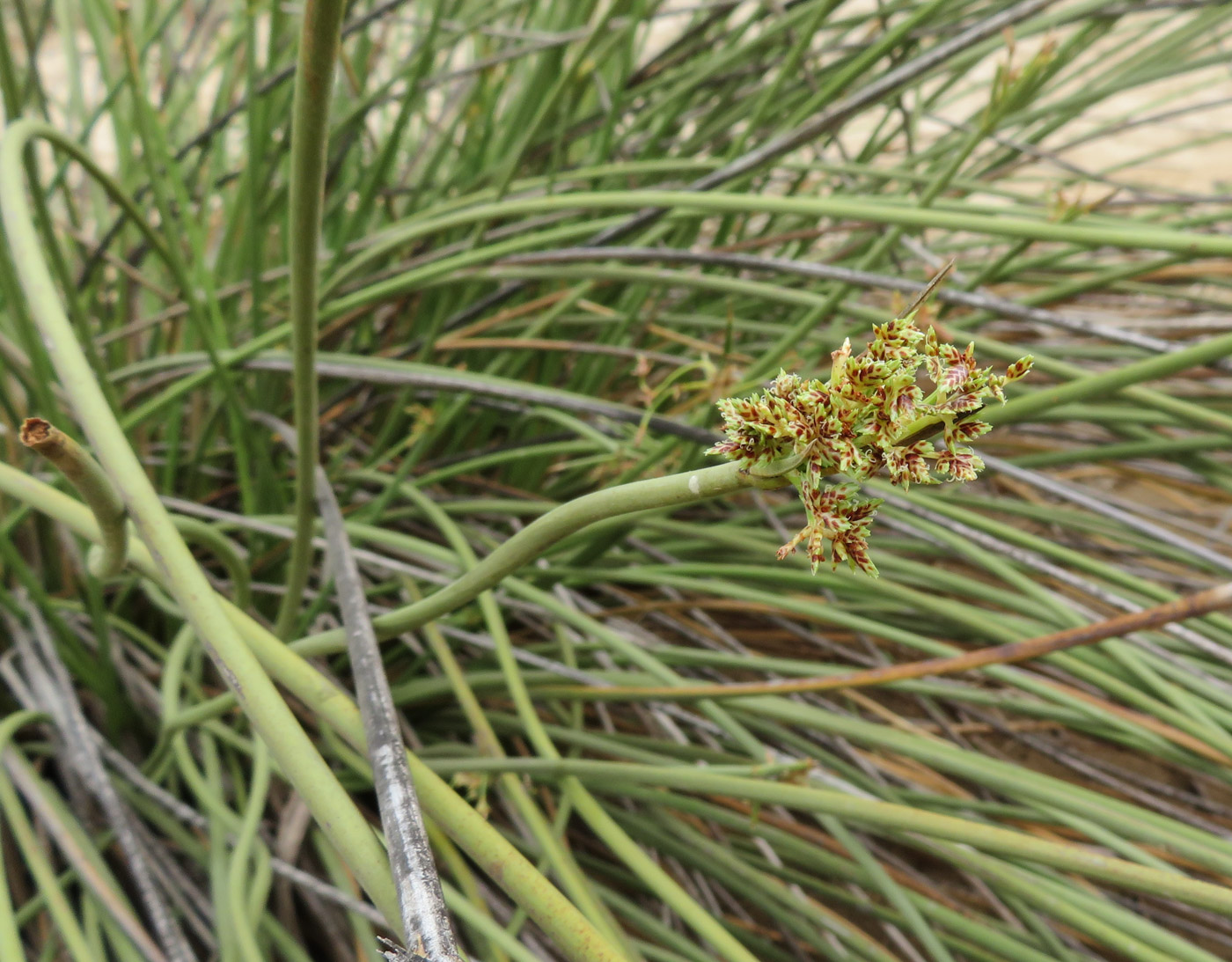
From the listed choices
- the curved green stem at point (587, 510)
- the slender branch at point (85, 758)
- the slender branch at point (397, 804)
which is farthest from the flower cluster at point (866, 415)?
the slender branch at point (85, 758)

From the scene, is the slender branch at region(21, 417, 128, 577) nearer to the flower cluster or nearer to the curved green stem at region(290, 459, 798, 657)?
the curved green stem at region(290, 459, 798, 657)

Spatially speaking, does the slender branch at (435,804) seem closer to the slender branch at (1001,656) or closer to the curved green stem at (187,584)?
the curved green stem at (187,584)

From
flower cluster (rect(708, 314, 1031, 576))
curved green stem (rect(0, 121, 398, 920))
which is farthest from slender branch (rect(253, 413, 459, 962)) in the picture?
flower cluster (rect(708, 314, 1031, 576))

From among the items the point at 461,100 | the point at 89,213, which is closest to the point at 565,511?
the point at 461,100

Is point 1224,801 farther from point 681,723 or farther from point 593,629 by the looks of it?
point 593,629

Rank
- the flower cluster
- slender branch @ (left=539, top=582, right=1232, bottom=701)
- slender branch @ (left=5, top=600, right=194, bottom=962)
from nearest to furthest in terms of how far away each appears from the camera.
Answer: the flower cluster < slender branch @ (left=539, top=582, right=1232, bottom=701) < slender branch @ (left=5, top=600, right=194, bottom=962)

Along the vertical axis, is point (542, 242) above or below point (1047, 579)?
above
